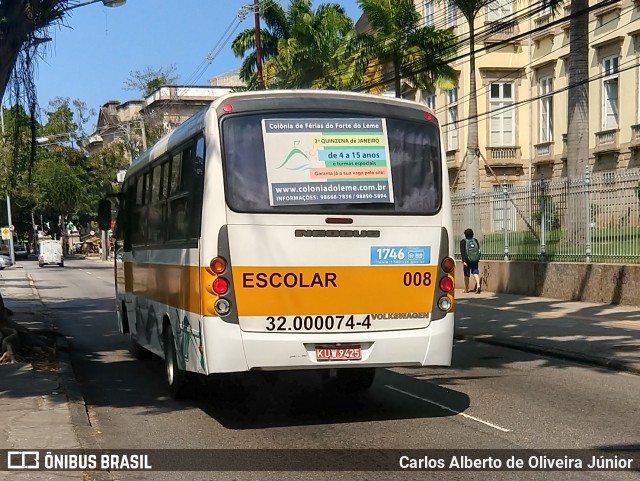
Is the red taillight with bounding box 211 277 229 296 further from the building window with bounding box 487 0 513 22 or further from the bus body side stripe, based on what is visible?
the building window with bounding box 487 0 513 22

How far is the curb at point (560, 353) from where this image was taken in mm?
11508

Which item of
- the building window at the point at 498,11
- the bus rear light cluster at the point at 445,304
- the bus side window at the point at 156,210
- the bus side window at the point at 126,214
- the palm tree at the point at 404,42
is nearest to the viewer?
the bus rear light cluster at the point at 445,304

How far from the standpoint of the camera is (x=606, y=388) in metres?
10.2

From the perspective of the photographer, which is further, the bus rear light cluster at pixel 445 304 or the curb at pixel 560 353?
the curb at pixel 560 353

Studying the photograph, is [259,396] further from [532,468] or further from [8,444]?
[532,468]

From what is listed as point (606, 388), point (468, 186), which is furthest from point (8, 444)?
point (468, 186)

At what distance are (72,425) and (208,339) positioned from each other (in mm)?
1584

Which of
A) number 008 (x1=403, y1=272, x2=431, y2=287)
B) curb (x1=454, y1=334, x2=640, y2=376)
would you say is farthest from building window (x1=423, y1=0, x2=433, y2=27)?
number 008 (x1=403, y1=272, x2=431, y2=287)

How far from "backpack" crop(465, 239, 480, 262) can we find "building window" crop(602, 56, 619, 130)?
453 inches

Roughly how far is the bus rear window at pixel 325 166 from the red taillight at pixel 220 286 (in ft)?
2.25

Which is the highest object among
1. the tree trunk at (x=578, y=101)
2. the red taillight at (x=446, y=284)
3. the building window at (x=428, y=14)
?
the building window at (x=428, y=14)

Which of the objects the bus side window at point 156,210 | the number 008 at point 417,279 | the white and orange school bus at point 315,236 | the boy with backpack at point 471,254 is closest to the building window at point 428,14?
the boy with backpack at point 471,254

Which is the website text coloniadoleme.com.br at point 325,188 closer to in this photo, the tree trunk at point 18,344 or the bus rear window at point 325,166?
the bus rear window at point 325,166

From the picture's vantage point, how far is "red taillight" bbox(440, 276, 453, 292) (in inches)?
338
